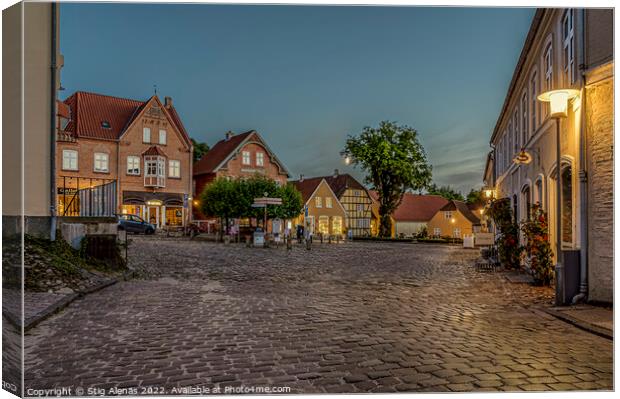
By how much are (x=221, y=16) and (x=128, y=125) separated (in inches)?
222

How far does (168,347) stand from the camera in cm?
416

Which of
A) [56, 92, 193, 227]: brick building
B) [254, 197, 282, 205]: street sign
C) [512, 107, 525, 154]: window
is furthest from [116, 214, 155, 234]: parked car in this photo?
[512, 107, 525, 154]: window

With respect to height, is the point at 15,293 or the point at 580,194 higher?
the point at 580,194

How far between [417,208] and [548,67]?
40634 mm

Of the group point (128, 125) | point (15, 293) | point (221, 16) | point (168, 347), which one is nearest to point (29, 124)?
point (15, 293)

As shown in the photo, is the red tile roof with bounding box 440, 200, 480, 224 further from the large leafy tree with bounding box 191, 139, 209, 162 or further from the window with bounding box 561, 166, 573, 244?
the window with bounding box 561, 166, 573, 244

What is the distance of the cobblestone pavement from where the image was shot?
343 centimetres

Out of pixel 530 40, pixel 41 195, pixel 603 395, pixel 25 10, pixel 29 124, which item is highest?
pixel 530 40

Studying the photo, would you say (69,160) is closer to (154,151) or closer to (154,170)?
(154,170)

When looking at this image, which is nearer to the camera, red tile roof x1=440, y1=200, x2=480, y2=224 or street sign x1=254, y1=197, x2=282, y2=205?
street sign x1=254, y1=197, x2=282, y2=205

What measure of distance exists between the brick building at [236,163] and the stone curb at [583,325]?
60.5 feet

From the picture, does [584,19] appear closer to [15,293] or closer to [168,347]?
[168,347]

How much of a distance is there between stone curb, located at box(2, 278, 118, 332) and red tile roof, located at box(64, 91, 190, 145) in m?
2.23

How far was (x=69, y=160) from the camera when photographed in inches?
249
